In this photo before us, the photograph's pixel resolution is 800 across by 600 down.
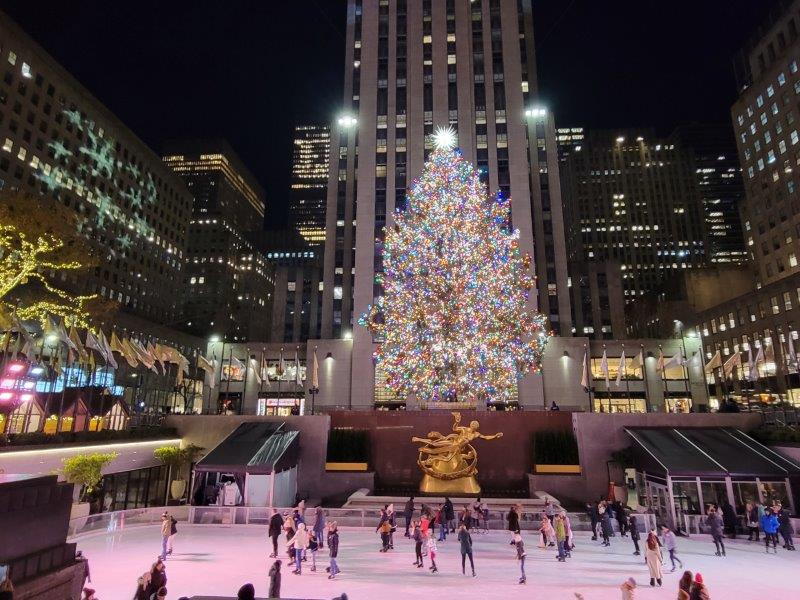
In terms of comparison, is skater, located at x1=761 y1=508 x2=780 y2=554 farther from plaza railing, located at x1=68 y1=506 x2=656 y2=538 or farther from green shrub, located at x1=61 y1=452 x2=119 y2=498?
green shrub, located at x1=61 y1=452 x2=119 y2=498

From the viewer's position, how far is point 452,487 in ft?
92.1

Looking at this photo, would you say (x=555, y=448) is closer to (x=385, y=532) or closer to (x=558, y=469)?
(x=558, y=469)

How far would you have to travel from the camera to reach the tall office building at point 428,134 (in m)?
56.9

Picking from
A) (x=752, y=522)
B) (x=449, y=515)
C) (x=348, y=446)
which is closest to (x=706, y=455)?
(x=752, y=522)

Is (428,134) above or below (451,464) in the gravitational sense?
above

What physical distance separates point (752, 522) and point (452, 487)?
14.0 meters

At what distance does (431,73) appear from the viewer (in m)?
60.8

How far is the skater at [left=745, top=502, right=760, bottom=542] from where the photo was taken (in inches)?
819

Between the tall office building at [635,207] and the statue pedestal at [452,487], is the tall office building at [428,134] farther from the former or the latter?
the tall office building at [635,207]

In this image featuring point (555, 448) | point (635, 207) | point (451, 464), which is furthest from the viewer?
point (635, 207)

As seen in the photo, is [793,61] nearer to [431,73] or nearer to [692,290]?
[692,290]

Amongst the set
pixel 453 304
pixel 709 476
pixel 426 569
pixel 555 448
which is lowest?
pixel 426 569

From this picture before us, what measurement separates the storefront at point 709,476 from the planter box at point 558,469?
3744 millimetres

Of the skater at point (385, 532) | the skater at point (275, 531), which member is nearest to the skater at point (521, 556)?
the skater at point (385, 532)
